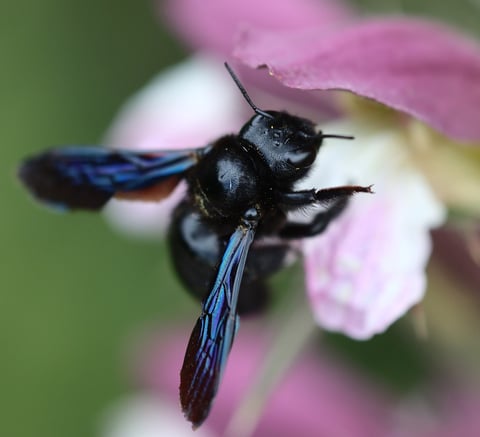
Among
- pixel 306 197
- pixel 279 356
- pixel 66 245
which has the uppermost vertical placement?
pixel 306 197

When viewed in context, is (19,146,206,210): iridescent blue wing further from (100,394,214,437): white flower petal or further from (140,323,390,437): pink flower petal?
(100,394,214,437): white flower petal

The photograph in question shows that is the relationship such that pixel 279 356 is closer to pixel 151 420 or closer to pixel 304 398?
pixel 304 398

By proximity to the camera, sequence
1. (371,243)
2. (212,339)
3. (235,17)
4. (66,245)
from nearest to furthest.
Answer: (212,339) < (371,243) < (235,17) < (66,245)

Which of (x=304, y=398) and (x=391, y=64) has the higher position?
(x=391, y=64)

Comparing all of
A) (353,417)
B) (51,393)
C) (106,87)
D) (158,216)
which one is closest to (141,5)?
(106,87)

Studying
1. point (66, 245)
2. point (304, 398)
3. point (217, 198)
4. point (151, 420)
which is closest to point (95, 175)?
point (217, 198)

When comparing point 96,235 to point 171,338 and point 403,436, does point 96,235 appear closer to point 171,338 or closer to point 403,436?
point 171,338
